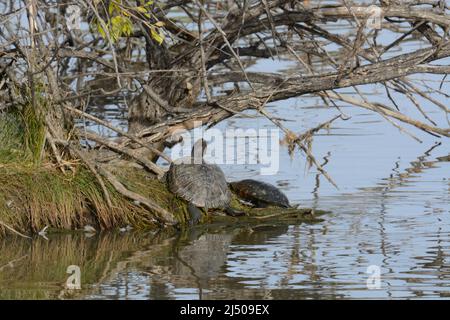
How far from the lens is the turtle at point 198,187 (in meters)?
10.4

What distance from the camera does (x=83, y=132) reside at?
10.5 meters

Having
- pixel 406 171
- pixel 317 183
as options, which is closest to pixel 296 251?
pixel 317 183

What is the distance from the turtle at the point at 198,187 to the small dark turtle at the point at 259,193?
0.21 meters

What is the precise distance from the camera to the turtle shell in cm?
1040

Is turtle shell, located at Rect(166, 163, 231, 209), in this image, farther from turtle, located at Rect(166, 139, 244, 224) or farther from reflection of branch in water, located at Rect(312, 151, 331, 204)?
reflection of branch in water, located at Rect(312, 151, 331, 204)

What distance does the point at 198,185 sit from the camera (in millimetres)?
10445

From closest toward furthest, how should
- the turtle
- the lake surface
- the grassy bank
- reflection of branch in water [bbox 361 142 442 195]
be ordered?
1. the lake surface
2. the grassy bank
3. the turtle
4. reflection of branch in water [bbox 361 142 442 195]

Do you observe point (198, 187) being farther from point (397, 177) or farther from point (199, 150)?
point (397, 177)

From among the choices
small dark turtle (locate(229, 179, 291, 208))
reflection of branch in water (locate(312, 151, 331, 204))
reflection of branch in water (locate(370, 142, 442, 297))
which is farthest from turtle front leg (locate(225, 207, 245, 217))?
reflection of branch in water (locate(370, 142, 442, 297))

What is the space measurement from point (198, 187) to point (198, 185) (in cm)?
2

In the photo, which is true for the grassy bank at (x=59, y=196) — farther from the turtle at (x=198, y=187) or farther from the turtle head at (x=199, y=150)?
the turtle head at (x=199, y=150)

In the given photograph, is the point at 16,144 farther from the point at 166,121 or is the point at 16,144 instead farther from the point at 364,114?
the point at 364,114
